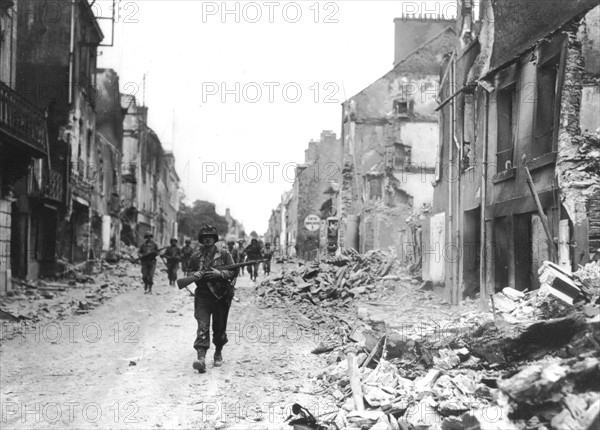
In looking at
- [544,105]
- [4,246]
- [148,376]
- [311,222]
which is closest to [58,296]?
[4,246]

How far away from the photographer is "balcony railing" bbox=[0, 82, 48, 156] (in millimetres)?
15500

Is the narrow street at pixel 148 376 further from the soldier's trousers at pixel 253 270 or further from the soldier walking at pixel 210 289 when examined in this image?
the soldier's trousers at pixel 253 270

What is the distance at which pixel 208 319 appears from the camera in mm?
7895

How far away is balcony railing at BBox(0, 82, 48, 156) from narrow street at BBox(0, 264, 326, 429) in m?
6.40

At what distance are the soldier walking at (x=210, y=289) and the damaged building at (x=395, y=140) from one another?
18256 mm

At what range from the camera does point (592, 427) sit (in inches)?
151

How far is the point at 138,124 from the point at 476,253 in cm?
3994

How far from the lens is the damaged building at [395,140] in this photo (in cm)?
2769

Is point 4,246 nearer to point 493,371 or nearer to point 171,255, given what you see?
point 171,255

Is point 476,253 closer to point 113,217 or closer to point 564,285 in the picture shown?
point 564,285

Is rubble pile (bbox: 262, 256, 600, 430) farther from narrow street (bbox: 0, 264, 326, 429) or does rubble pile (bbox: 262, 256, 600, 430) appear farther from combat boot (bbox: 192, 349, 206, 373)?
combat boot (bbox: 192, 349, 206, 373)

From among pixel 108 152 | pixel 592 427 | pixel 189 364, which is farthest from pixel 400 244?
pixel 108 152

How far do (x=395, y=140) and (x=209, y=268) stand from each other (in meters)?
22.3

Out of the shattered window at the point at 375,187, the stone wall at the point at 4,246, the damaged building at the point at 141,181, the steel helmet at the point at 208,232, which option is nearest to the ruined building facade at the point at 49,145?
the stone wall at the point at 4,246
